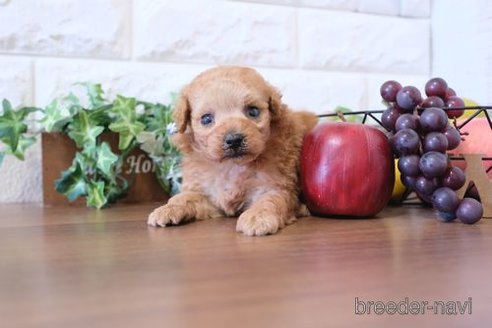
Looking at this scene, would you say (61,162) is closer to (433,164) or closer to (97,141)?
(97,141)

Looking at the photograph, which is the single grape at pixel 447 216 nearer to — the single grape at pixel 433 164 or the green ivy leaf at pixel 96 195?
the single grape at pixel 433 164

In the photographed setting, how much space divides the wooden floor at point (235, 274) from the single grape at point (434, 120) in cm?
16

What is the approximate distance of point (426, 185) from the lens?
877 mm

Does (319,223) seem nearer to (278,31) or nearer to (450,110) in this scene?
(450,110)

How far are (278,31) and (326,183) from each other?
645mm

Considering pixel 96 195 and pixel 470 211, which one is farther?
pixel 96 195

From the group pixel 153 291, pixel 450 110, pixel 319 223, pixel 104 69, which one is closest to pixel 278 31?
pixel 104 69

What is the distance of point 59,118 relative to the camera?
114 centimetres

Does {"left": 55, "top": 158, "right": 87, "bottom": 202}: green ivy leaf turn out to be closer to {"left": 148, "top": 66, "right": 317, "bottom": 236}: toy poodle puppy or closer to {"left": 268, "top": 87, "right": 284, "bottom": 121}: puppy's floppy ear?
{"left": 148, "top": 66, "right": 317, "bottom": 236}: toy poodle puppy

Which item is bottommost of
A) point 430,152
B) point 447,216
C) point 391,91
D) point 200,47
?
point 447,216

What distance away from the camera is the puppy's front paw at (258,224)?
0.76m

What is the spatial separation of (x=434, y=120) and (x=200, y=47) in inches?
27.4

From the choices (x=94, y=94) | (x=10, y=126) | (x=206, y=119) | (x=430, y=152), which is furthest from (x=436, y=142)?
(x=10, y=126)

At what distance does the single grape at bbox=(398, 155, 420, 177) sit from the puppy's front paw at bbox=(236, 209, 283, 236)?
0.80 ft
